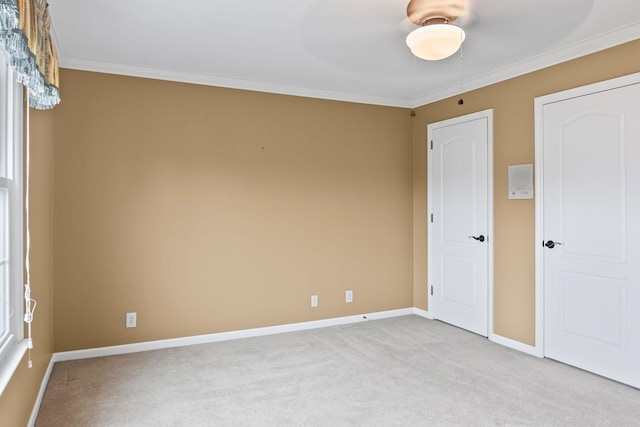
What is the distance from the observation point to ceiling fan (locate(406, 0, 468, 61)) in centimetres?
227

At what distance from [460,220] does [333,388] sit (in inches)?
86.1

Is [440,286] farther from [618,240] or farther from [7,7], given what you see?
[7,7]

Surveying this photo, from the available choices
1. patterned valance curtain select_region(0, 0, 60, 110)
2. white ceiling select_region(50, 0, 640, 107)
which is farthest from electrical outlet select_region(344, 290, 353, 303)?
patterned valance curtain select_region(0, 0, 60, 110)

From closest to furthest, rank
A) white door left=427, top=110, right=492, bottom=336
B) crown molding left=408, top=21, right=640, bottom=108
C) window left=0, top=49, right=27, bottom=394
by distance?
window left=0, top=49, right=27, bottom=394
crown molding left=408, top=21, right=640, bottom=108
white door left=427, top=110, right=492, bottom=336

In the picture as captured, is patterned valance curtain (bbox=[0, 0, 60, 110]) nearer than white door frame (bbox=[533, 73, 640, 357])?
Yes

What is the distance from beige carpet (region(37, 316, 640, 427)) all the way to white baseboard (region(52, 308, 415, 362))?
9 centimetres

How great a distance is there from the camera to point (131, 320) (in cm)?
353

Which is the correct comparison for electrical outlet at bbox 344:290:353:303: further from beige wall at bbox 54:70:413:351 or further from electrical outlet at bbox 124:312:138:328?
electrical outlet at bbox 124:312:138:328

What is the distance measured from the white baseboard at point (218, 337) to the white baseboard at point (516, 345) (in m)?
1.15

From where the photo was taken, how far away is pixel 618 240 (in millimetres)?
2908

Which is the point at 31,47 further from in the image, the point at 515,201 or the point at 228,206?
the point at 515,201

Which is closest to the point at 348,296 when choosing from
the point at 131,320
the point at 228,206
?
the point at 228,206

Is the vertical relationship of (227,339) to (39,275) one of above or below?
below

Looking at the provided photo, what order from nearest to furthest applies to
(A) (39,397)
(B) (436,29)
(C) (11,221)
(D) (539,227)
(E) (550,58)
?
1. (C) (11,221)
2. (B) (436,29)
3. (A) (39,397)
4. (E) (550,58)
5. (D) (539,227)
